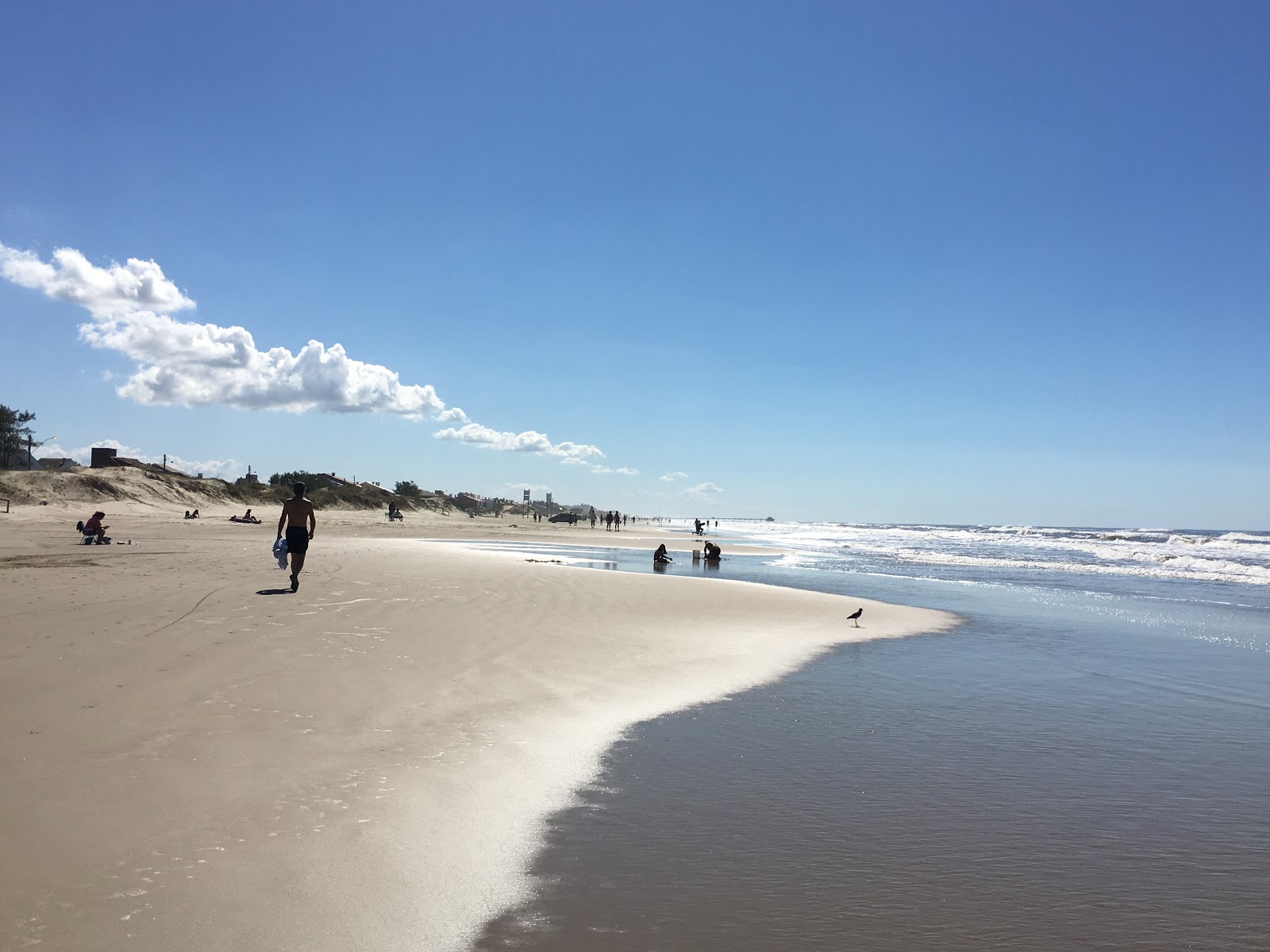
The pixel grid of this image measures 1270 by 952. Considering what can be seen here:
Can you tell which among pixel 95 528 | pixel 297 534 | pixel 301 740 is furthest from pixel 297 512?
pixel 95 528

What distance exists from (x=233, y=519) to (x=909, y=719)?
1679 inches

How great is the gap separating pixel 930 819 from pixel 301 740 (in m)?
4.66

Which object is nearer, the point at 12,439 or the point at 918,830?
the point at 918,830

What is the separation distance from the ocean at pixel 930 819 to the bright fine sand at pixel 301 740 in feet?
1.68

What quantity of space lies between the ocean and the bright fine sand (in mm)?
511

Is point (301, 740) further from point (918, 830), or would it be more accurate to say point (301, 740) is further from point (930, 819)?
point (930, 819)

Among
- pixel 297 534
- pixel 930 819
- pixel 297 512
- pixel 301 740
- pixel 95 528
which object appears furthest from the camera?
pixel 95 528

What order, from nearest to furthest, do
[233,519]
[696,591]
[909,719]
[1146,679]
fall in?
[909,719] < [1146,679] < [696,591] < [233,519]

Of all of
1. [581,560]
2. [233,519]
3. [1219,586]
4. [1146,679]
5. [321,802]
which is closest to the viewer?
[321,802]

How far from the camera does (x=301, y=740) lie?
5.58 m

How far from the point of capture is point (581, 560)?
28812 millimetres

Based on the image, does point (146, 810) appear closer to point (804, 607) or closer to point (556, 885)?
point (556, 885)

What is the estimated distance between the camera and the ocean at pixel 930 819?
3668 millimetres

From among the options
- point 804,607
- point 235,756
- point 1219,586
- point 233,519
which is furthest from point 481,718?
point 233,519
